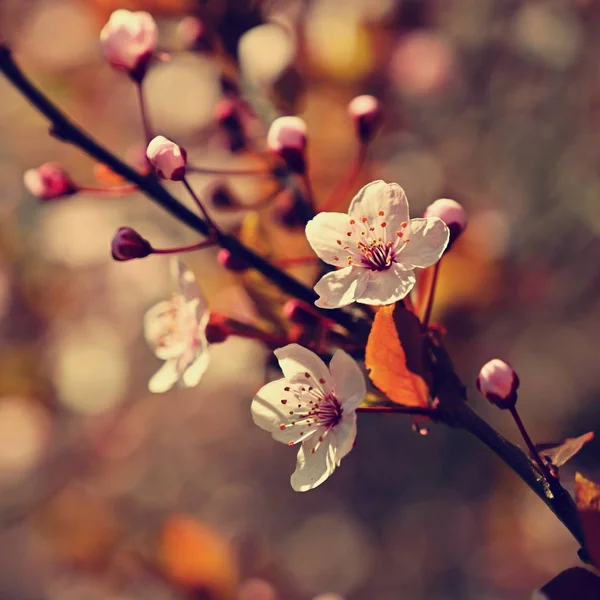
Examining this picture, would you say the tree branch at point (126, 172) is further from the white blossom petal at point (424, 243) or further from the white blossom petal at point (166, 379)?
the white blossom petal at point (166, 379)

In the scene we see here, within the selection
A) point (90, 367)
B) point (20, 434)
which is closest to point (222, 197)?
point (90, 367)

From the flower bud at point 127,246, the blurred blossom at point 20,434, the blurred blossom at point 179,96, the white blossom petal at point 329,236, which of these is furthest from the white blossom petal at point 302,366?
the blurred blossom at point 20,434

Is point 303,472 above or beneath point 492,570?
above

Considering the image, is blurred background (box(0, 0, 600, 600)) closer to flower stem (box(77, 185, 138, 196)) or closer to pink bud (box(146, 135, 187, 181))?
flower stem (box(77, 185, 138, 196))

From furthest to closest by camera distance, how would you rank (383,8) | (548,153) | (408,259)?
1. (548,153)
2. (383,8)
3. (408,259)

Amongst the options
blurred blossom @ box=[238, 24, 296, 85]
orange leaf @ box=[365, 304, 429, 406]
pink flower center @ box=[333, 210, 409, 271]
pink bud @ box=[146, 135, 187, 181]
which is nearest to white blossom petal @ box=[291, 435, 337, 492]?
orange leaf @ box=[365, 304, 429, 406]

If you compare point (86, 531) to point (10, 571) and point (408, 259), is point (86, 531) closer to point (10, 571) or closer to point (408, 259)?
point (10, 571)

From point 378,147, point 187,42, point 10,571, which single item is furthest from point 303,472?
point 10,571

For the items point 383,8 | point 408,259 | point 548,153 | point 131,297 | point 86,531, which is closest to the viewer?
point 408,259
